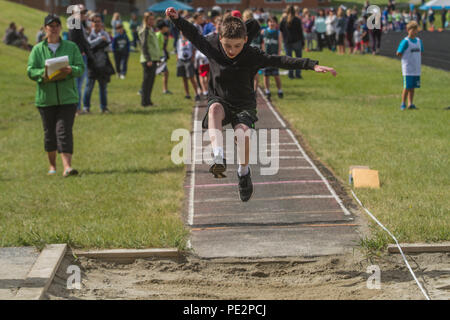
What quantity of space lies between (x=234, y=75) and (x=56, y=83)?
494 centimetres

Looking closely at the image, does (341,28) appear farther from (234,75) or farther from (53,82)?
(234,75)

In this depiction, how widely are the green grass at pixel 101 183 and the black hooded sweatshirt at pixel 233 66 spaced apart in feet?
6.28

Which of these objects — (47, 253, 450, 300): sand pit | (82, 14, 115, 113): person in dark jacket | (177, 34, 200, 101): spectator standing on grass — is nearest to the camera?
(47, 253, 450, 300): sand pit

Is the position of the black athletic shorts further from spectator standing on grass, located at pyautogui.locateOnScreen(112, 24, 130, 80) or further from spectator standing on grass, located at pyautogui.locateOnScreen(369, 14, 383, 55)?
spectator standing on grass, located at pyautogui.locateOnScreen(369, 14, 383, 55)

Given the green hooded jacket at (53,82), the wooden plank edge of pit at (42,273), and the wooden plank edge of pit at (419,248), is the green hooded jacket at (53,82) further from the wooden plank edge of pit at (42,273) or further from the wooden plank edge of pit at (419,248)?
the wooden plank edge of pit at (419,248)

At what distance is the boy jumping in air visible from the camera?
7.26 metres

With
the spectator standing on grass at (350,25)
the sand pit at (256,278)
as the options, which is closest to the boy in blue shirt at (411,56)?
the sand pit at (256,278)

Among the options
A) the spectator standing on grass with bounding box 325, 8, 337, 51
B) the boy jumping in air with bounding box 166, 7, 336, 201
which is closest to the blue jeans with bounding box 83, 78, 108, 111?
the boy jumping in air with bounding box 166, 7, 336, 201

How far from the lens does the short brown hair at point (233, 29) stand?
7.16m

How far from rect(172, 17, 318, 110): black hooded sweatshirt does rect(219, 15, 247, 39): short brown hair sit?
0.98ft

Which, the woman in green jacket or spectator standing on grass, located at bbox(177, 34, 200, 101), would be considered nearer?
the woman in green jacket

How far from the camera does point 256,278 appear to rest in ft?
25.1

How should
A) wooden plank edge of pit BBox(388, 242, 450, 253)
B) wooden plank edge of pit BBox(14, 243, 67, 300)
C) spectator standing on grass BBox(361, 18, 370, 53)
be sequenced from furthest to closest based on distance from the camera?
spectator standing on grass BBox(361, 18, 370, 53), wooden plank edge of pit BBox(388, 242, 450, 253), wooden plank edge of pit BBox(14, 243, 67, 300)

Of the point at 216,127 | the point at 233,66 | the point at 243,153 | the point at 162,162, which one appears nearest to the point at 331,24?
the point at 162,162
